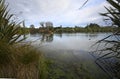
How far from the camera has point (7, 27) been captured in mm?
4801

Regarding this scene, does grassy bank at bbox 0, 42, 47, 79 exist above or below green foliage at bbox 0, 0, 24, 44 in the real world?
below

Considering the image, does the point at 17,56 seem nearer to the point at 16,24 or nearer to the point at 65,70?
the point at 16,24

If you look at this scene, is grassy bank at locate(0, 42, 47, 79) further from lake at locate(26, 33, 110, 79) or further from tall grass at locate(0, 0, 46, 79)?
lake at locate(26, 33, 110, 79)

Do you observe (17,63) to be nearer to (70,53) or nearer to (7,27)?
(7,27)

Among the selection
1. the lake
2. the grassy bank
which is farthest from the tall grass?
the lake

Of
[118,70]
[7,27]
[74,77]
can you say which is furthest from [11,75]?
[74,77]

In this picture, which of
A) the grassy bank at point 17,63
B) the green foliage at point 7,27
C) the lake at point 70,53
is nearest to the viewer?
the grassy bank at point 17,63

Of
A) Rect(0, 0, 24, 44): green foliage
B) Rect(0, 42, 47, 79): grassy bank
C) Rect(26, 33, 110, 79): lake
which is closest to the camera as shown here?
Rect(0, 42, 47, 79): grassy bank

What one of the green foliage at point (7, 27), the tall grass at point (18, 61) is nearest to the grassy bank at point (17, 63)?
the tall grass at point (18, 61)

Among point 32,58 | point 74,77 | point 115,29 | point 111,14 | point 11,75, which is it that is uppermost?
point 111,14

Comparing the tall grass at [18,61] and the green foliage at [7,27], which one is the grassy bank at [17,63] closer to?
the tall grass at [18,61]

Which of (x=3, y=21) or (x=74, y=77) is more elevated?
(x=3, y=21)

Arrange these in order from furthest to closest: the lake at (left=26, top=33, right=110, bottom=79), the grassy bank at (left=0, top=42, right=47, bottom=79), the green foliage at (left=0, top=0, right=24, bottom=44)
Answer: the lake at (left=26, top=33, right=110, bottom=79) → the green foliage at (left=0, top=0, right=24, bottom=44) → the grassy bank at (left=0, top=42, right=47, bottom=79)

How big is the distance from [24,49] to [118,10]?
2148 mm
